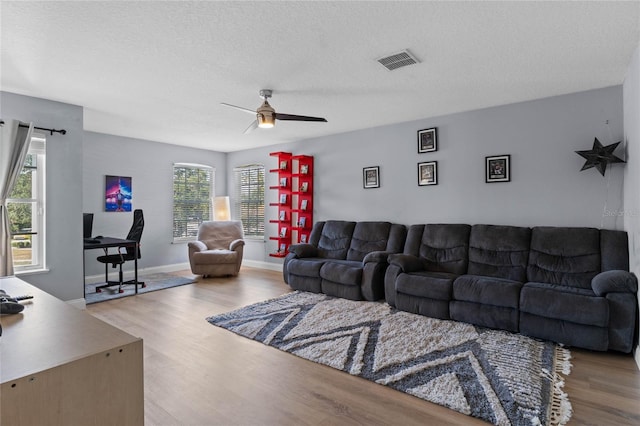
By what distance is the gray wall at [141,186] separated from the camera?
578cm

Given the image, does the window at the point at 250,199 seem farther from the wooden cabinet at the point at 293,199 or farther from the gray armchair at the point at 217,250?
the wooden cabinet at the point at 293,199

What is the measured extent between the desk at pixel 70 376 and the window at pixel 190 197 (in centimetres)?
586

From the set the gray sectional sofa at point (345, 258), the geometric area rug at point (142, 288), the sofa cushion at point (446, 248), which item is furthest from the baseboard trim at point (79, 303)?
the sofa cushion at point (446, 248)

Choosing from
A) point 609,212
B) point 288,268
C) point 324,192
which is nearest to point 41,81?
point 288,268

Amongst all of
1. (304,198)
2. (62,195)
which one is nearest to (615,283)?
(304,198)

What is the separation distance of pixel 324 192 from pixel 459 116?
→ 2548mm

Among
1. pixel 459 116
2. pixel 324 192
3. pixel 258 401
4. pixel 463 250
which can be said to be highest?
pixel 459 116

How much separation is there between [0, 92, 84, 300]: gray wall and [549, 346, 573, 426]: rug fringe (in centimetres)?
503

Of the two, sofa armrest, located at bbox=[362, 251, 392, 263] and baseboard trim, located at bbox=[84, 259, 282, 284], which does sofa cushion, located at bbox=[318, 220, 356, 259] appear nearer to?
sofa armrest, located at bbox=[362, 251, 392, 263]

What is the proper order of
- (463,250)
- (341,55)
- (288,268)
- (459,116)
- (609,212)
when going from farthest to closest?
(288,268) → (459,116) → (463,250) → (609,212) → (341,55)

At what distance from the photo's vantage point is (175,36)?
8.56 feet

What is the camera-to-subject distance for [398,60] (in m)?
3.03

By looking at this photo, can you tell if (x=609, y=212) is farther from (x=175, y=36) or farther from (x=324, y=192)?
(x=175, y=36)

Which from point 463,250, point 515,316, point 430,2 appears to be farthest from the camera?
point 463,250
